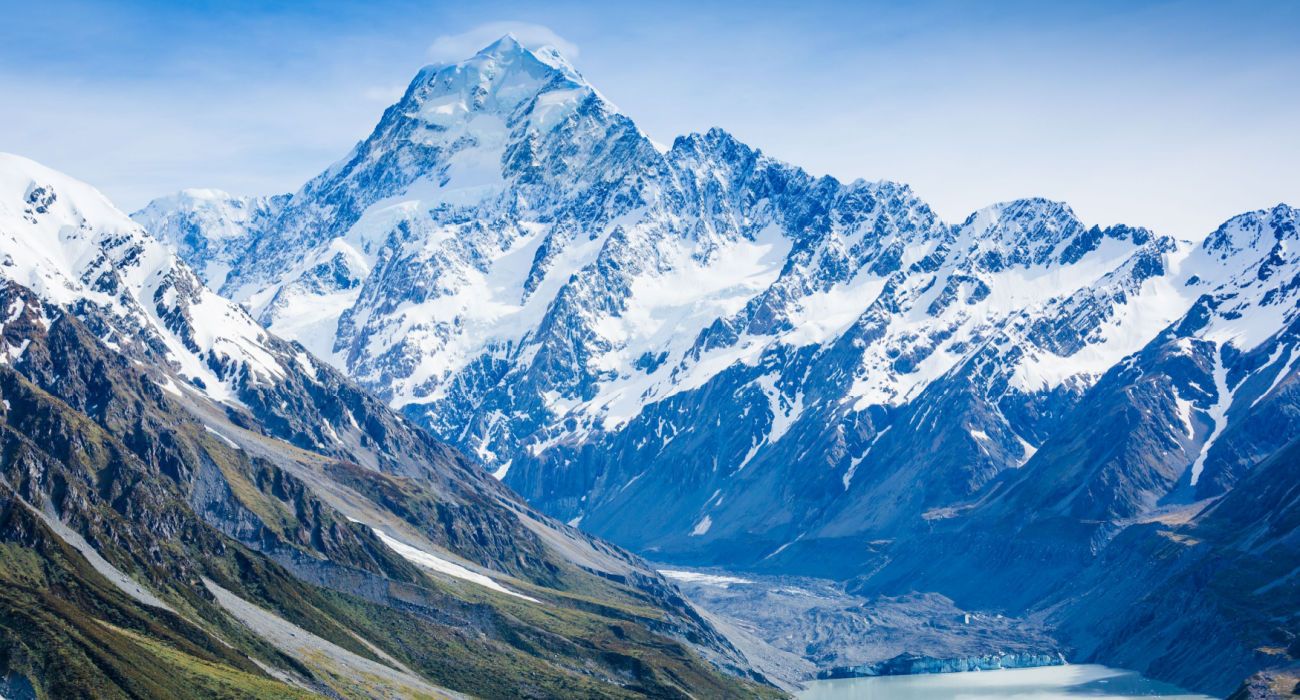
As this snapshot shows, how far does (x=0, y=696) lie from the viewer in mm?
186000

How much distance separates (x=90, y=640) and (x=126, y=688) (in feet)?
26.9

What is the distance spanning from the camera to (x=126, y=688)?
7697 inches

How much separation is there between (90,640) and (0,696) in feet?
49.4

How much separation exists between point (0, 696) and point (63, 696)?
637cm

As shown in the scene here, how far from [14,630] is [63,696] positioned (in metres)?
11.4

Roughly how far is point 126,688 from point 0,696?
14.2m

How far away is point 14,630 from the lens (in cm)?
19425

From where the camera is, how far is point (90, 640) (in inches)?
7859

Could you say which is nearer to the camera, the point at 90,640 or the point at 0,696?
the point at 0,696

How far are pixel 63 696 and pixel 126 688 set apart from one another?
28.2 ft
